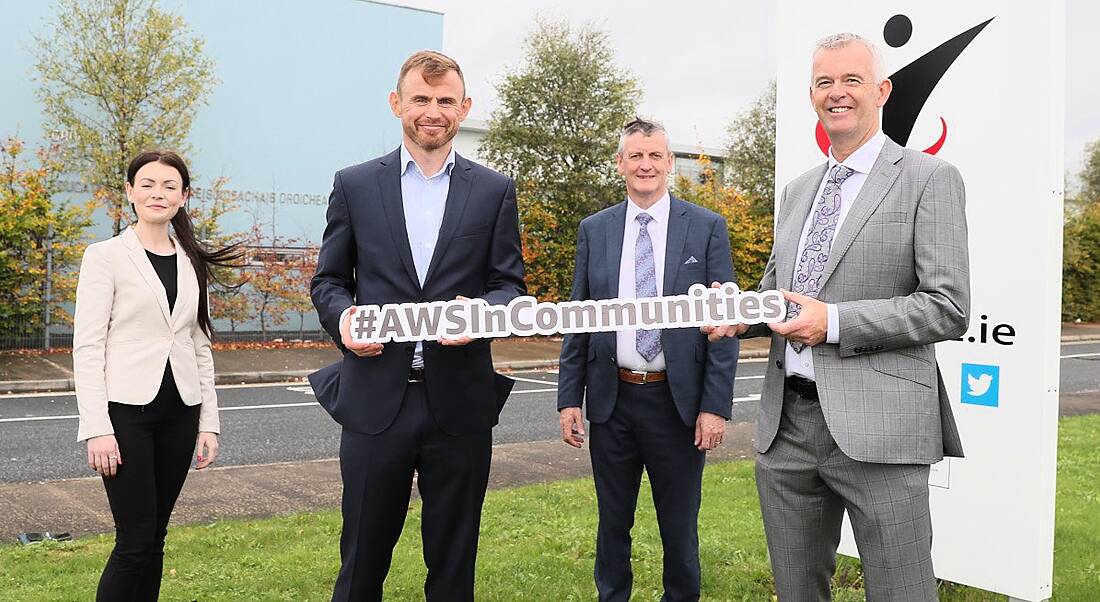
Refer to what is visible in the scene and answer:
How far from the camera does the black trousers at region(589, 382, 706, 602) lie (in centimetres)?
384

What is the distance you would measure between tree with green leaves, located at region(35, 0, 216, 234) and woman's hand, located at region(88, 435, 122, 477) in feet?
47.3

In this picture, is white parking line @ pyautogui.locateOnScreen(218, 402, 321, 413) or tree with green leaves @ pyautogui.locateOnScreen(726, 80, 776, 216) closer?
white parking line @ pyautogui.locateOnScreen(218, 402, 321, 413)

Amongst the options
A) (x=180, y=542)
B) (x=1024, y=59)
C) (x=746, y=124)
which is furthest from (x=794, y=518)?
(x=746, y=124)

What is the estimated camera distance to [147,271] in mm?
3367

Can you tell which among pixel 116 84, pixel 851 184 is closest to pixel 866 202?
pixel 851 184

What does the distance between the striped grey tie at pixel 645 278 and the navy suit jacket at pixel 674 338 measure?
0.06 metres

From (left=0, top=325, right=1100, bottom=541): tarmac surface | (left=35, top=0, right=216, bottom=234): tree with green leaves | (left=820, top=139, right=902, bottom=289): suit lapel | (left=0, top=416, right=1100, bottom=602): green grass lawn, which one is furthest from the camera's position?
(left=35, top=0, right=216, bottom=234): tree with green leaves

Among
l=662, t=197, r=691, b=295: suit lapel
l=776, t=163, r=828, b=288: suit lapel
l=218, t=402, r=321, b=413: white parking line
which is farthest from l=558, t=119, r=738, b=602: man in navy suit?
l=218, t=402, r=321, b=413: white parking line

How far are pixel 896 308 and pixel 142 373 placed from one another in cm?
250

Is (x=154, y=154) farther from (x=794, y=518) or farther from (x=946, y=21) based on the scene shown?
(x=946, y=21)

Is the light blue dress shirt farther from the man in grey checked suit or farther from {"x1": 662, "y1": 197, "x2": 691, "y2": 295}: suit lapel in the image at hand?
{"x1": 662, "y1": 197, "x2": 691, "y2": 295}: suit lapel

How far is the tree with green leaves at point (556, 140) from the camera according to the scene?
20047 millimetres

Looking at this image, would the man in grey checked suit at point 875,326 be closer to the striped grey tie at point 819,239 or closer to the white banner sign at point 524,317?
the striped grey tie at point 819,239

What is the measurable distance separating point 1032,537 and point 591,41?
18.0 meters
